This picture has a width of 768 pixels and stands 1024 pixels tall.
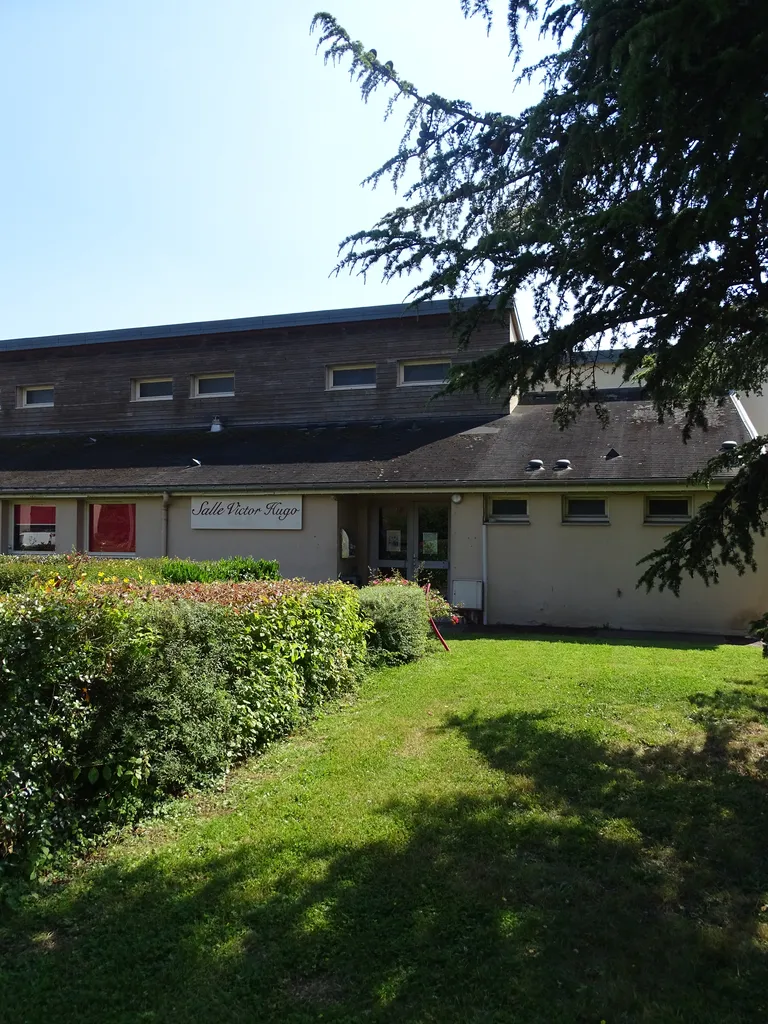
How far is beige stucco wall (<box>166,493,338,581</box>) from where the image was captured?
48.8 ft

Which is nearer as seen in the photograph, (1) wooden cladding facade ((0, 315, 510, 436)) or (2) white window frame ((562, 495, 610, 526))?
(2) white window frame ((562, 495, 610, 526))

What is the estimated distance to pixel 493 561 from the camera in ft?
45.8

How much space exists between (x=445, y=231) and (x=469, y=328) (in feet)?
2.68

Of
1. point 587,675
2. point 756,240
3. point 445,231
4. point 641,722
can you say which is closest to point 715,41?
point 756,240

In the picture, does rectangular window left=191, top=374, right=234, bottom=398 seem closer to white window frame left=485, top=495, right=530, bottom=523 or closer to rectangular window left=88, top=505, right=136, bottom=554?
rectangular window left=88, top=505, right=136, bottom=554

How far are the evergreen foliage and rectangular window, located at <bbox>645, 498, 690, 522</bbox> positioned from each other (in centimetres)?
666

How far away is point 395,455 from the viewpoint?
1538cm

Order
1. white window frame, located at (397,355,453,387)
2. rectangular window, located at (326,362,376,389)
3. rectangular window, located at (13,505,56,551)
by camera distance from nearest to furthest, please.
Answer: rectangular window, located at (13,505,56,551) → white window frame, located at (397,355,453,387) → rectangular window, located at (326,362,376,389)

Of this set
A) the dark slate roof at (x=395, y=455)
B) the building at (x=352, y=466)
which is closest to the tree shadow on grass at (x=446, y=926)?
the building at (x=352, y=466)

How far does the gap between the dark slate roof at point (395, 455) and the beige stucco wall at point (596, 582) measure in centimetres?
86

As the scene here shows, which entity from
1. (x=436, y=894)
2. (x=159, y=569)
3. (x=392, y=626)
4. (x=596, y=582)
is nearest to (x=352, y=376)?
(x=159, y=569)

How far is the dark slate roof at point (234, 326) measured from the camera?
17906 mm

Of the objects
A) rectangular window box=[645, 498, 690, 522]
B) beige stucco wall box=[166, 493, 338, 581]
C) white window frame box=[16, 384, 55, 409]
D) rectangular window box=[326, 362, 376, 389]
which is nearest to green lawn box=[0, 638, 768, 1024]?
rectangular window box=[645, 498, 690, 522]

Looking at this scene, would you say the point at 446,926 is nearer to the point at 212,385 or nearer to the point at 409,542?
the point at 409,542
